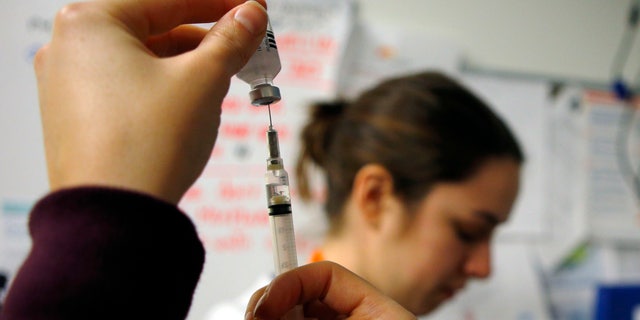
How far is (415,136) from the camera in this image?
926 millimetres

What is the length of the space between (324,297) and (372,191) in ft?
1.73

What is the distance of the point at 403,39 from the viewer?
1.18 m

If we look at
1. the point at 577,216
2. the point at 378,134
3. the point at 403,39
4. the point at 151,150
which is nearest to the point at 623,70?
the point at 577,216

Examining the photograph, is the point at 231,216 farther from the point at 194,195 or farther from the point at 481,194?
the point at 481,194

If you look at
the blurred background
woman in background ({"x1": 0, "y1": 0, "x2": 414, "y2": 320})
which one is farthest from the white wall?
woman in background ({"x1": 0, "y1": 0, "x2": 414, "y2": 320})

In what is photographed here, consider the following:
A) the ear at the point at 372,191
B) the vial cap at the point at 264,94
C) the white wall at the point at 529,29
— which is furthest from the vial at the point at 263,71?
the white wall at the point at 529,29

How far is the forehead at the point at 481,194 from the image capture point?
927 mm

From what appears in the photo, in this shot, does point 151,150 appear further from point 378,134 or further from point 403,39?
point 403,39

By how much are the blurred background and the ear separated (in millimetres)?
151

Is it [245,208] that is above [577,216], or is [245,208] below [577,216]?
above

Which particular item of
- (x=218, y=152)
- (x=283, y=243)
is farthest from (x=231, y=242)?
(x=283, y=243)

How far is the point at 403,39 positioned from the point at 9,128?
0.83 meters

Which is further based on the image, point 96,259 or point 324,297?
point 324,297

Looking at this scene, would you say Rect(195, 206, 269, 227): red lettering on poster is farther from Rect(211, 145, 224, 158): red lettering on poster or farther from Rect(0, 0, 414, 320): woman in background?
Rect(0, 0, 414, 320): woman in background
